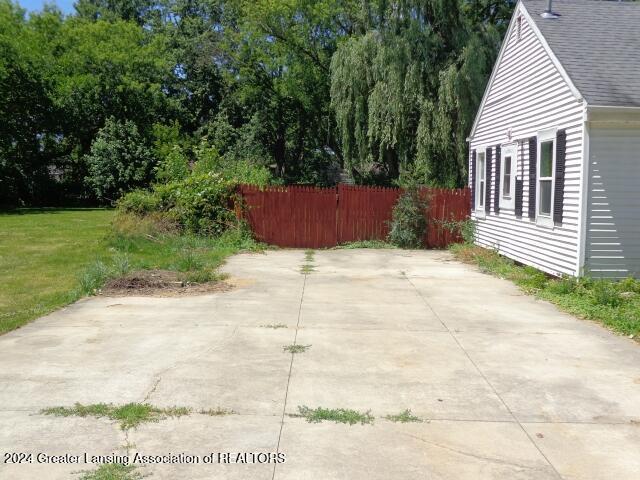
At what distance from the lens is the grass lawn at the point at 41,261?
8.29m

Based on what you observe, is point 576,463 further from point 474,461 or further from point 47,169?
point 47,169

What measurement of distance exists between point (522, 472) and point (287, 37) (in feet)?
93.2

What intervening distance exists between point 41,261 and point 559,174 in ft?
34.8

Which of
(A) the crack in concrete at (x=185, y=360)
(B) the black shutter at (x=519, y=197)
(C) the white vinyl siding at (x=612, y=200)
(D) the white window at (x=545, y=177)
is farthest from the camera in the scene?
(B) the black shutter at (x=519, y=197)

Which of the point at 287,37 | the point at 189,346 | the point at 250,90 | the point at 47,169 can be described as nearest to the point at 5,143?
the point at 47,169

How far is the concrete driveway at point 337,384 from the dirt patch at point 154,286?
0.42 m

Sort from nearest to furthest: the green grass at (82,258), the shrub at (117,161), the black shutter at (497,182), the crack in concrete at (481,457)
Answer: the crack in concrete at (481,457)
the green grass at (82,258)
the black shutter at (497,182)
the shrub at (117,161)

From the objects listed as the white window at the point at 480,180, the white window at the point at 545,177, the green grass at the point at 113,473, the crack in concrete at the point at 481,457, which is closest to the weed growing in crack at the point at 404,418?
the crack in concrete at the point at 481,457

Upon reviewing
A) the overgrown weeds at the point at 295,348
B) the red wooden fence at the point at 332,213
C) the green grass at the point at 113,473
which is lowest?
the green grass at the point at 113,473

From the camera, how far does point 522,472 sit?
3.64 metres

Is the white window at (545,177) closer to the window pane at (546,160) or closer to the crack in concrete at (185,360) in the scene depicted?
the window pane at (546,160)

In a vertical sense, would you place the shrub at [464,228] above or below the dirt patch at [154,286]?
above

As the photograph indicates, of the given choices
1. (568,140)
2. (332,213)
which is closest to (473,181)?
(332,213)

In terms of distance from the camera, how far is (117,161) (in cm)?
3216
